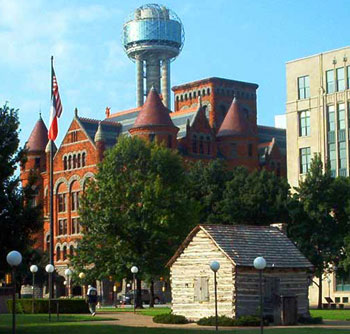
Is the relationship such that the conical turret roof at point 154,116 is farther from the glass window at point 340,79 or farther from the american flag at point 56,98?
the american flag at point 56,98

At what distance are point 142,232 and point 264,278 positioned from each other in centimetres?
2729

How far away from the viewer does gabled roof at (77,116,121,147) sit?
111m

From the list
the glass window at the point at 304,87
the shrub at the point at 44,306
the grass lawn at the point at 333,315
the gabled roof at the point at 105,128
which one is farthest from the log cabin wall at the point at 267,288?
the gabled roof at the point at 105,128

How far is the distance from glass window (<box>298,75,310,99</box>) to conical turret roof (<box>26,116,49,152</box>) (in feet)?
129

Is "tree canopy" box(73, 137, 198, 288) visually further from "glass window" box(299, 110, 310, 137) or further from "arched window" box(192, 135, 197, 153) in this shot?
"arched window" box(192, 135, 197, 153)

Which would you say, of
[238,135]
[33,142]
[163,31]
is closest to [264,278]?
[238,135]

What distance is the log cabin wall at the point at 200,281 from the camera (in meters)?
42.6

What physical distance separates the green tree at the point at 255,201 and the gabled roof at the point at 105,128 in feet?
132

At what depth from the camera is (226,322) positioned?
41.1m

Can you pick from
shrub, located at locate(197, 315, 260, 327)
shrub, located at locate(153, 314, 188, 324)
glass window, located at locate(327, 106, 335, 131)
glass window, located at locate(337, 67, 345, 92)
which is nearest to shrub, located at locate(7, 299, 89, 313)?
shrub, located at locate(153, 314, 188, 324)

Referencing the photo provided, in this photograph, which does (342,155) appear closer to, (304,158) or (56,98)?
(304,158)

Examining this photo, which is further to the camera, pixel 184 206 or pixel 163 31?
pixel 163 31

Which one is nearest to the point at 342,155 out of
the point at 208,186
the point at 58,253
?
the point at 208,186

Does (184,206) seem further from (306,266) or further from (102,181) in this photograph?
(306,266)
